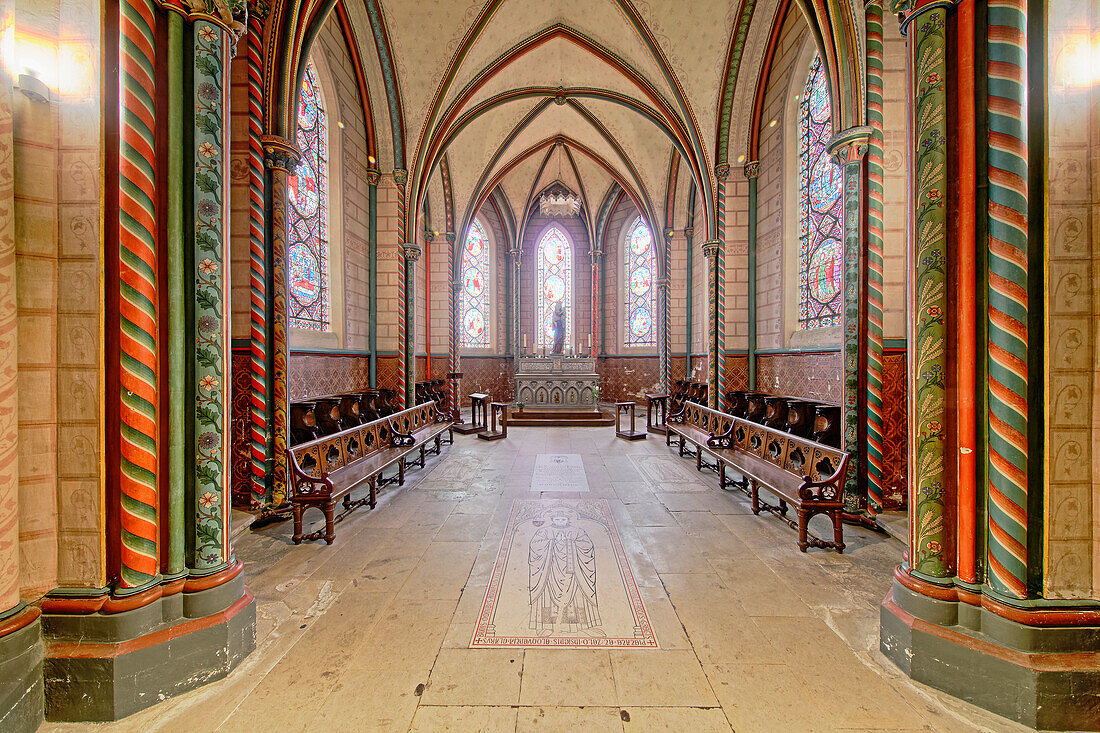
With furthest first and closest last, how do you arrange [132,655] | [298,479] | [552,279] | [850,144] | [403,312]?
[552,279] → [403,312] → [850,144] → [298,479] → [132,655]

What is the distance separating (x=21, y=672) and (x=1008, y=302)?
495 centimetres

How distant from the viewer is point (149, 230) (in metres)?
2.26

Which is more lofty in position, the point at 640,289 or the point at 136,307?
the point at 640,289

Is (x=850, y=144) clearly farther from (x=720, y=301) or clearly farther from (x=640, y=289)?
(x=640, y=289)

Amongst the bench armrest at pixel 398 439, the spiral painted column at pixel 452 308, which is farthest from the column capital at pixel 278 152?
the spiral painted column at pixel 452 308

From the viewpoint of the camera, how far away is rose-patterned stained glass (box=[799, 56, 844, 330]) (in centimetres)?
675

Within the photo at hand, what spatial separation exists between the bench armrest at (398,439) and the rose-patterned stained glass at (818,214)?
6.64 m

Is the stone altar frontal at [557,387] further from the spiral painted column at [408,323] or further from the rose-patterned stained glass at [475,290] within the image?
the rose-patterned stained glass at [475,290]

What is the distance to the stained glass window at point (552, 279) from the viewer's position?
17.6m

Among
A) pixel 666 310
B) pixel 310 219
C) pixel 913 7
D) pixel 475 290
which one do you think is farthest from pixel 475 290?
pixel 913 7

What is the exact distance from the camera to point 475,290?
16.7 meters

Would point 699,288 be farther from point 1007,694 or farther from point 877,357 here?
point 1007,694

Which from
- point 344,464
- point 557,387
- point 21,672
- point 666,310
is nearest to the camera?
point 21,672

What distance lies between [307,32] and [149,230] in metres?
4.89
